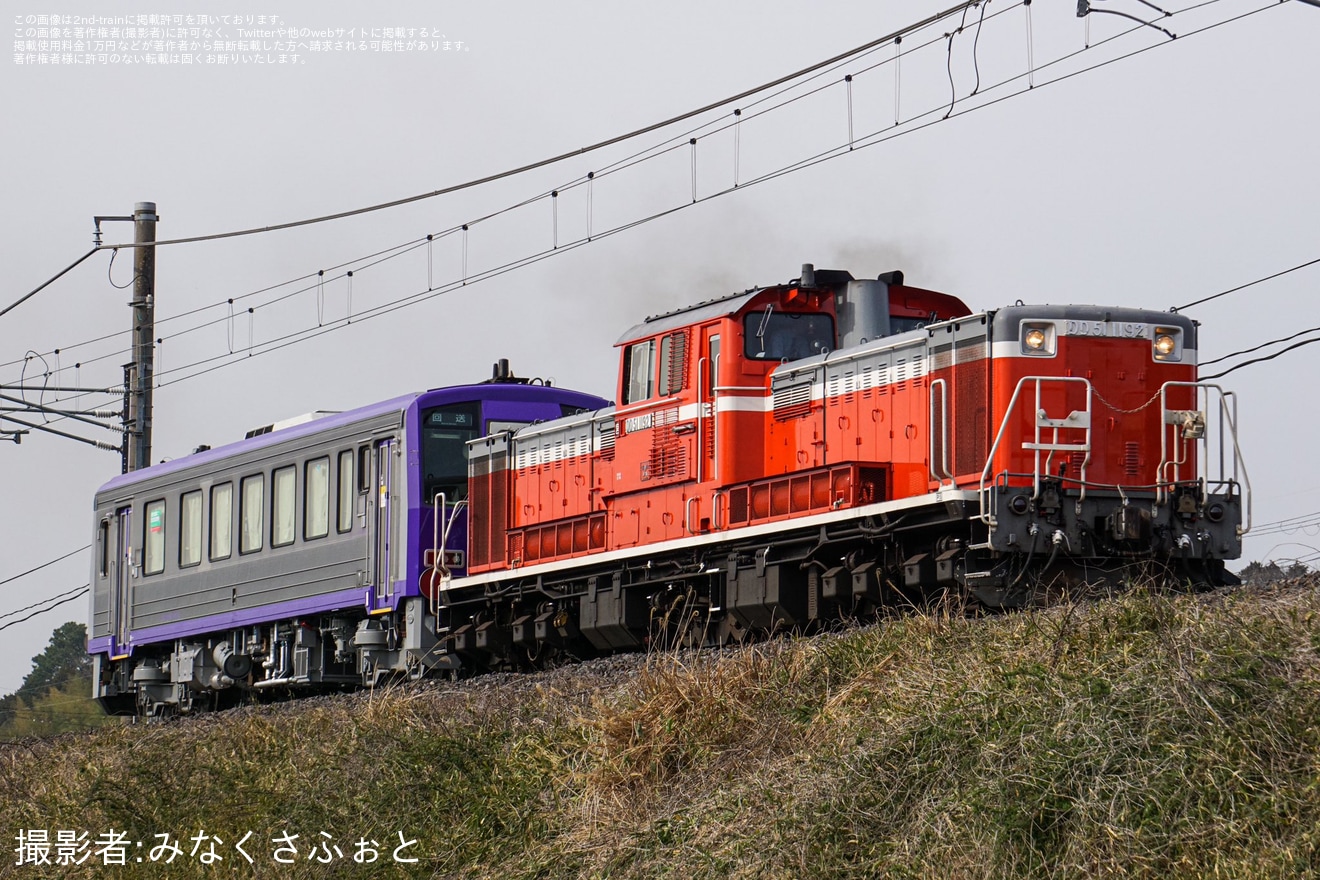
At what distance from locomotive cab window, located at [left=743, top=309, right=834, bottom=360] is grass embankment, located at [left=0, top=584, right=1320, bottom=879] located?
3.72 meters

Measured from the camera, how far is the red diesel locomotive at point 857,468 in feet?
40.9

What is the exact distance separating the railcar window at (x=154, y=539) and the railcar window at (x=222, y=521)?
153cm

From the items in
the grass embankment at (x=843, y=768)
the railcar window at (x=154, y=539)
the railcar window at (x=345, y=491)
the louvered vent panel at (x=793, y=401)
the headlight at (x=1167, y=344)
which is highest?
the headlight at (x=1167, y=344)

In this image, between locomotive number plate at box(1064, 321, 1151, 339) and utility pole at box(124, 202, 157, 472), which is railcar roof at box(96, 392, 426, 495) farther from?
locomotive number plate at box(1064, 321, 1151, 339)

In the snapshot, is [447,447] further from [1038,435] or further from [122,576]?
[1038,435]

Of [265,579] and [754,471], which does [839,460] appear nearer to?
[754,471]

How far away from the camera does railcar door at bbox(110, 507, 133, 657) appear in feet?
77.8

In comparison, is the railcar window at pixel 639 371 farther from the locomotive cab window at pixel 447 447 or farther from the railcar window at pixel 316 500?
the railcar window at pixel 316 500

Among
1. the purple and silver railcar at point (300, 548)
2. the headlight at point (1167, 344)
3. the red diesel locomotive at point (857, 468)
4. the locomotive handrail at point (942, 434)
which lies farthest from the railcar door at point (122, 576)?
the headlight at point (1167, 344)

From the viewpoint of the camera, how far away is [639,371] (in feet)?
52.2

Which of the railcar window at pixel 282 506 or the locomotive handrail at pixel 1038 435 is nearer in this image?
the locomotive handrail at pixel 1038 435

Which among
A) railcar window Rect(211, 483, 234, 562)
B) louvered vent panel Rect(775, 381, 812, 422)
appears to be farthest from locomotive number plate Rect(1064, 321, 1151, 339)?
railcar window Rect(211, 483, 234, 562)

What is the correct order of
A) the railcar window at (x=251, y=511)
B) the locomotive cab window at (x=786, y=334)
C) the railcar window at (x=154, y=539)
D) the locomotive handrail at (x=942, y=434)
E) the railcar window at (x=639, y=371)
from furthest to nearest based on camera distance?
the railcar window at (x=154, y=539)
the railcar window at (x=251, y=511)
the railcar window at (x=639, y=371)
the locomotive cab window at (x=786, y=334)
the locomotive handrail at (x=942, y=434)

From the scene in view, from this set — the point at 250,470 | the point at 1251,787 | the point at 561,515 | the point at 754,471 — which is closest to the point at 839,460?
the point at 754,471
